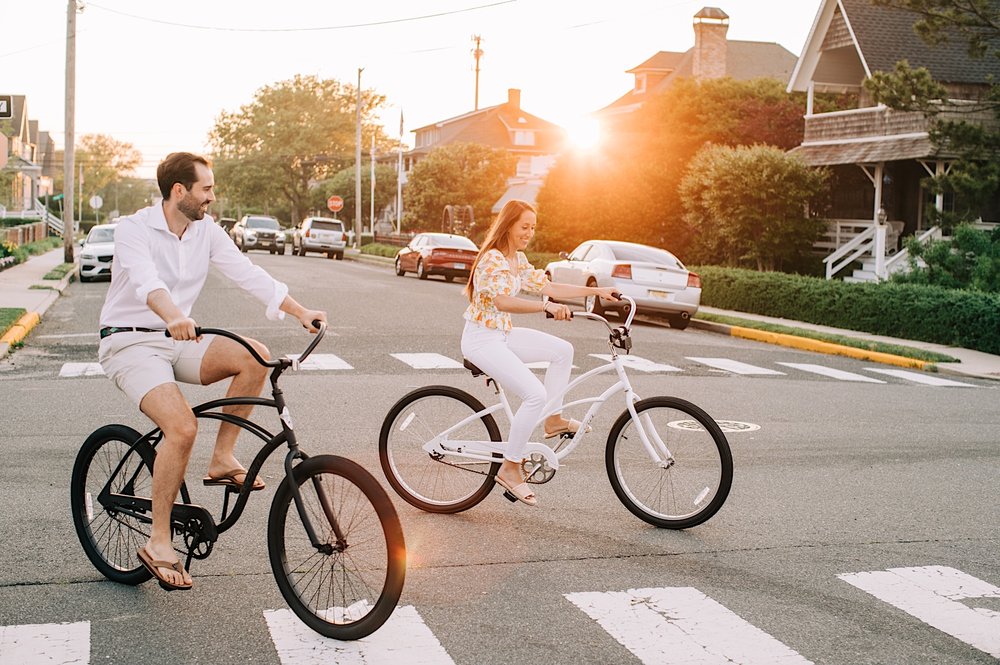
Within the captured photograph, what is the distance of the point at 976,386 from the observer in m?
14.8

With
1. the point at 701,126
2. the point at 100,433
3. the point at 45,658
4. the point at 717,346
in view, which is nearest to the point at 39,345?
the point at 717,346

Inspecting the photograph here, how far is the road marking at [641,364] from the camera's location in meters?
15.1

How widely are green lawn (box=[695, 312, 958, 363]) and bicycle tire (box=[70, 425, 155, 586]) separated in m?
14.0

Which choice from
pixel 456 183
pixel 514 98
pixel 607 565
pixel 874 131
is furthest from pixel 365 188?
pixel 607 565

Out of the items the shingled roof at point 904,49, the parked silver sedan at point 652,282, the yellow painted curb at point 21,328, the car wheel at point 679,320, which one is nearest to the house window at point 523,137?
the shingled roof at point 904,49

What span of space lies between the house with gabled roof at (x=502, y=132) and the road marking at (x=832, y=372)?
72576 millimetres

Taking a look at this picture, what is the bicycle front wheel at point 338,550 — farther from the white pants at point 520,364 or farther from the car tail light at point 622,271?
the car tail light at point 622,271

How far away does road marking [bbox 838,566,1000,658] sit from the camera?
513cm

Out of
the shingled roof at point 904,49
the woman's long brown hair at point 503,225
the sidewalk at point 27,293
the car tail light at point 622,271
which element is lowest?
the sidewalk at point 27,293

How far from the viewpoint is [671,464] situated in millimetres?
6730

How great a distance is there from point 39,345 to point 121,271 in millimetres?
11603

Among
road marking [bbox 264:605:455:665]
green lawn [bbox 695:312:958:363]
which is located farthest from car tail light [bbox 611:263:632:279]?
road marking [bbox 264:605:455:665]

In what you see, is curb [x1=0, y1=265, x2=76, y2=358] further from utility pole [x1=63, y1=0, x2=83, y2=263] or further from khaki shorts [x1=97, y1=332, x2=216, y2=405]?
utility pole [x1=63, y1=0, x2=83, y2=263]

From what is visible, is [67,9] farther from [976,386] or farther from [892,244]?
[976,386]
